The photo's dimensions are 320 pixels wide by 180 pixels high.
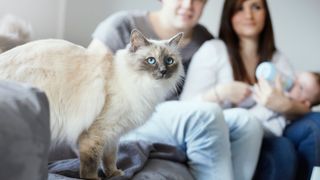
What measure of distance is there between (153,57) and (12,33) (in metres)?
0.47

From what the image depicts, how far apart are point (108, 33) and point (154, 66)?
22.6 inches

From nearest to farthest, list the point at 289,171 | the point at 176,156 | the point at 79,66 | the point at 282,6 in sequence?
the point at 79,66
the point at 176,156
the point at 289,171
the point at 282,6


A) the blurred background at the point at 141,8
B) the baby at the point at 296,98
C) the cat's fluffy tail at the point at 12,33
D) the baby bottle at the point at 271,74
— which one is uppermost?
A: the cat's fluffy tail at the point at 12,33

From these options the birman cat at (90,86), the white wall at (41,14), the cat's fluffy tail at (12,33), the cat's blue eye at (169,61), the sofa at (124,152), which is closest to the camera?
the sofa at (124,152)

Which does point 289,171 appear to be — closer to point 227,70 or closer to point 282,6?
point 227,70

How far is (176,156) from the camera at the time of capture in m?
1.24

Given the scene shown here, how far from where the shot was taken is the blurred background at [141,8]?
1.73 m

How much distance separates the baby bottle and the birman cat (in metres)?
0.77

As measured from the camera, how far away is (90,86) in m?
0.97

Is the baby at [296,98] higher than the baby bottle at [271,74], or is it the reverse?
the baby bottle at [271,74]

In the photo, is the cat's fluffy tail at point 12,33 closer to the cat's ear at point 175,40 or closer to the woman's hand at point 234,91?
the cat's ear at point 175,40

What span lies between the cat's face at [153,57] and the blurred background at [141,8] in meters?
0.78

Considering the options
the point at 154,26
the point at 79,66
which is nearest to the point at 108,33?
the point at 154,26

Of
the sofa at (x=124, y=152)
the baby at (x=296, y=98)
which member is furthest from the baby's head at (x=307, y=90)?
the sofa at (x=124, y=152)
